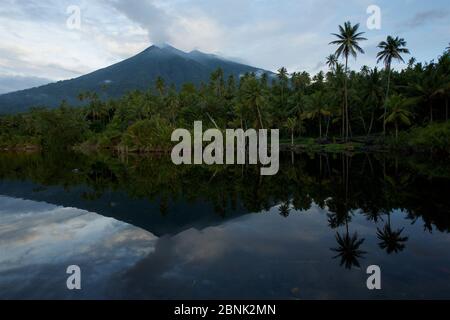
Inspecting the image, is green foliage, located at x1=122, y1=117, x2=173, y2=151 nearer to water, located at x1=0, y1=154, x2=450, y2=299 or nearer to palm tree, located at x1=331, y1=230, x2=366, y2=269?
water, located at x1=0, y1=154, x2=450, y2=299

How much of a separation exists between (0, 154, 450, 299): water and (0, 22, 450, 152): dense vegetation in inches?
1417

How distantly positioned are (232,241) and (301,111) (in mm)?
75714

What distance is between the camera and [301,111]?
85000 millimetres

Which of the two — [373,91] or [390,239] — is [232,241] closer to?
[390,239]

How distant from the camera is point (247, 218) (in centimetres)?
1661

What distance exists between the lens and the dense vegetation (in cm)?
6094

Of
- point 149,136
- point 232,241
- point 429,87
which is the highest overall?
point 429,87

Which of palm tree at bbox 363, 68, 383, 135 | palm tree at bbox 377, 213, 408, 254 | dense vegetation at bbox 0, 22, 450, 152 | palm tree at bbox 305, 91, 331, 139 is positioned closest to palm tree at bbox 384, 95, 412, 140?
dense vegetation at bbox 0, 22, 450, 152

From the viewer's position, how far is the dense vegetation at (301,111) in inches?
2399

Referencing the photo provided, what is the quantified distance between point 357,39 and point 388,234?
5493 cm

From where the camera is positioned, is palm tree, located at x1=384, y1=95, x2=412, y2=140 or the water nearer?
the water

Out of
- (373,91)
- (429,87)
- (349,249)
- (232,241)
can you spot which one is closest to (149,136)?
(373,91)

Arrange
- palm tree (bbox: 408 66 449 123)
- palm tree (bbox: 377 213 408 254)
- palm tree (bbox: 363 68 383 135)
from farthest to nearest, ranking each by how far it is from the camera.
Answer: palm tree (bbox: 363 68 383 135)
palm tree (bbox: 408 66 449 123)
palm tree (bbox: 377 213 408 254)
